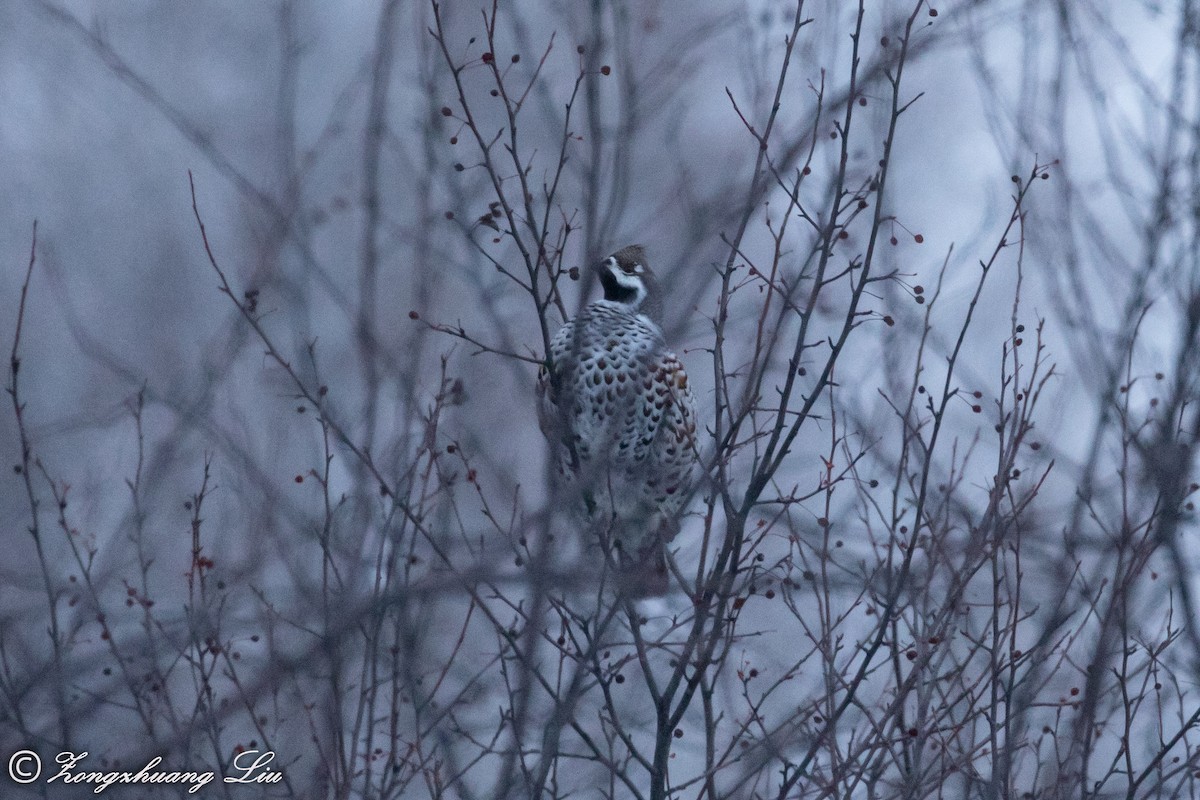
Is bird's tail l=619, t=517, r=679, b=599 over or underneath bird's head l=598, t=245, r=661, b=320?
underneath

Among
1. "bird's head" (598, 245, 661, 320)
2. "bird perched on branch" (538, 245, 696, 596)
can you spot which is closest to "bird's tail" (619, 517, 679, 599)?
"bird perched on branch" (538, 245, 696, 596)

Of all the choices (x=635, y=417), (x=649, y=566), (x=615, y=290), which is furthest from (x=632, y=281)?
(x=649, y=566)

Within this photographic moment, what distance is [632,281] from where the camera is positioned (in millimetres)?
6027

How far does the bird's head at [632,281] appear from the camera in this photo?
5.98 metres

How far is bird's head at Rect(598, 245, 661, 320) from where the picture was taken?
5980 mm

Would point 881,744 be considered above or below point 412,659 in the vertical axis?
below

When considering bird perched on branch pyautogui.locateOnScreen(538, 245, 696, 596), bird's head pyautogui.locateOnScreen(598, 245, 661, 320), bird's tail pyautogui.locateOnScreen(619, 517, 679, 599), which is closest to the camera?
bird's tail pyautogui.locateOnScreen(619, 517, 679, 599)

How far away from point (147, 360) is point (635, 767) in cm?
392

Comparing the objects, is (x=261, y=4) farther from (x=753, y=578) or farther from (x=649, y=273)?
(x=753, y=578)

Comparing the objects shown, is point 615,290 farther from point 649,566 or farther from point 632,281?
point 649,566

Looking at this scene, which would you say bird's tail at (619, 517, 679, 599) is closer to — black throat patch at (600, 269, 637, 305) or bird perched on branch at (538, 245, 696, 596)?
bird perched on branch at (538, 245, 696, 596)

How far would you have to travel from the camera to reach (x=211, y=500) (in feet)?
25.7

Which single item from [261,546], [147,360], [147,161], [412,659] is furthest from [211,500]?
[412,659]

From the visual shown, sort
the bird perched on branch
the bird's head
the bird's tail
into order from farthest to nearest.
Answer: the bird's head
the bird perched on branch
the bird's tail
